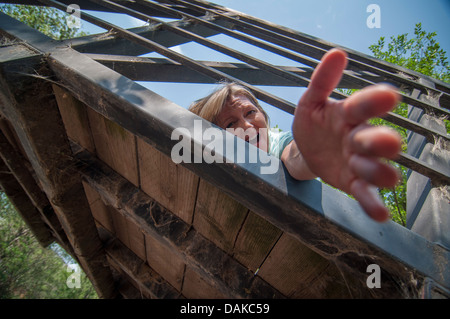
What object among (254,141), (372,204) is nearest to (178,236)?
(254,141)

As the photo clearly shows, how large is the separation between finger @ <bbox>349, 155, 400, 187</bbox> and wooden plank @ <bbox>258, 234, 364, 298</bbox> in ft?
2.06

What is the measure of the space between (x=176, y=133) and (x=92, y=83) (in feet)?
1.55

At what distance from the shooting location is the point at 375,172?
19.0 inches

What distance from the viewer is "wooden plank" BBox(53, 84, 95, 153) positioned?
1302mm

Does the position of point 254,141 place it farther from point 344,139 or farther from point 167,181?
point 344,139

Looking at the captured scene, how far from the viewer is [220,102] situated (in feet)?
5.99

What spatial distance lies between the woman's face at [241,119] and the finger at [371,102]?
3.81 feet

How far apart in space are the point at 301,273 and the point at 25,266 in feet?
53.4

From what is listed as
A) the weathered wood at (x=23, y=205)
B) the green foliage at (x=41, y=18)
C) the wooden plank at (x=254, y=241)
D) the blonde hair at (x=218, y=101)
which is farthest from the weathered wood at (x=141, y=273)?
the green foliage at (x=41, y=18)

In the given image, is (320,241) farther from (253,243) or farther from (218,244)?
(218,244)

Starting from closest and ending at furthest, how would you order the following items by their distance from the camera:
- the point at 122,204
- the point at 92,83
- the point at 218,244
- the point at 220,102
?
the point at 92,83 < the point at 218,244 < the point at 122,204 < the point at 220,102

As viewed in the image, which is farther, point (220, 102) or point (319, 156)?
point (220, 102)

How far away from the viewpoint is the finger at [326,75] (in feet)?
1.88
